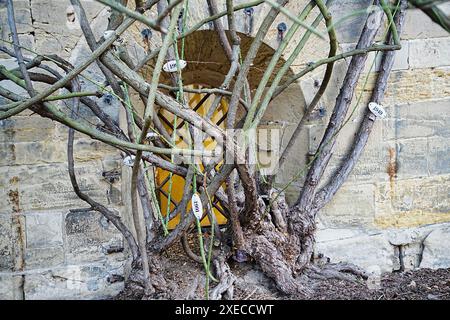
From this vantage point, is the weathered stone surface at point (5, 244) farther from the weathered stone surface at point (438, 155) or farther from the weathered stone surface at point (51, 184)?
the weathered stone surface at point (438, 155)

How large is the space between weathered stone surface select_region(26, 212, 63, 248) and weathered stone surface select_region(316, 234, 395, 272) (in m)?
1.36

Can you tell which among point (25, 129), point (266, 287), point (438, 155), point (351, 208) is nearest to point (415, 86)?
point (438, 155)

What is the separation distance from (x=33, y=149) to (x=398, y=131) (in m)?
1.94

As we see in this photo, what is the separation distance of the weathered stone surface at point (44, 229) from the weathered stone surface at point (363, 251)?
1.36 metres

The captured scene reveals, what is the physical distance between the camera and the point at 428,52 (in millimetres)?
3115

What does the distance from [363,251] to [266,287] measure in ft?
2.66

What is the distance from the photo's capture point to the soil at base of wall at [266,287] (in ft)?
8.03

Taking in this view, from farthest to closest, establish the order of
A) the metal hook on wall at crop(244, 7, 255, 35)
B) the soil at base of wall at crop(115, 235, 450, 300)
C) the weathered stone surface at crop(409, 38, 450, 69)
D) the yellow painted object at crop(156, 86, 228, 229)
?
the yellow painted object at crop(156, 86, 228, 229)
the weathered stone surface at crop(409, 38, 450, 69)
the metal hook on wall at crop(244, 7, 255, 35)
the soil at base of wall at crop(115, 235, 450, 300)

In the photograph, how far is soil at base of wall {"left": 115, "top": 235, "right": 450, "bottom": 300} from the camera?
245 centimetres

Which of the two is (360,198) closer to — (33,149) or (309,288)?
(309,288)

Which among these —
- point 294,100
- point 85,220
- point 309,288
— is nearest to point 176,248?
point 85,220

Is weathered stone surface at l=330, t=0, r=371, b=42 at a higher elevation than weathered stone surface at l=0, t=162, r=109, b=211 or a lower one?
higher

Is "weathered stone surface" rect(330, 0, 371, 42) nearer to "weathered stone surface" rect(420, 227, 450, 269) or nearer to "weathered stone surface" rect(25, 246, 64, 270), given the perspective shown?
"weathered stone surface" rect(420, 227, 450, 269)

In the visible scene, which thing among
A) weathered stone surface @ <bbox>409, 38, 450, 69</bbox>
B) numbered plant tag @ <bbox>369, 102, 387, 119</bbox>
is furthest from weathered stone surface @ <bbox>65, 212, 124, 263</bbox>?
weathered stone surface @ <bbox>409, 38, 450, 69</bbox>
